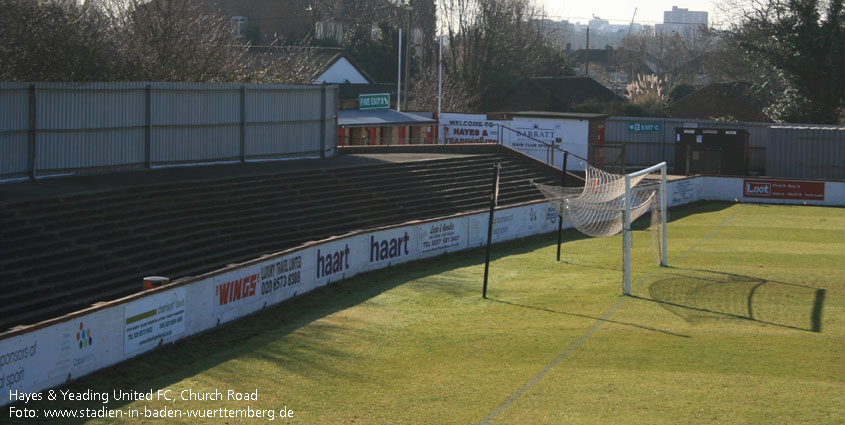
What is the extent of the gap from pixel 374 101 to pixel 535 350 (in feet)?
113

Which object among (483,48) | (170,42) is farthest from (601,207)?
(483,48)

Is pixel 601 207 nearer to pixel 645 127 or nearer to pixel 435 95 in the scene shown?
pixel 645 127

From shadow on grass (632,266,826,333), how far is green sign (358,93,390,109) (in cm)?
2817

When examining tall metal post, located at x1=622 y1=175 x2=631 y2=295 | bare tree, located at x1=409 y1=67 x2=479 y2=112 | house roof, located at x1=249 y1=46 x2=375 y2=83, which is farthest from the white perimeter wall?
bare tree, located at x1=409 y1=67 x2=479 y2=112

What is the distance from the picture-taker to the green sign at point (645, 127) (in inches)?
2020

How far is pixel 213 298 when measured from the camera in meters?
17.0

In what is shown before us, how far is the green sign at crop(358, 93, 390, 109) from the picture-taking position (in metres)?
47.6

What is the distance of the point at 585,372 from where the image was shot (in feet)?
45.0

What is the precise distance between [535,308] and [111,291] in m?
9.41

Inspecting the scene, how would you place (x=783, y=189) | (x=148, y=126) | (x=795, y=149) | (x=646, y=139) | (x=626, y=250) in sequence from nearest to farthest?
(x=626, y=250), (x=148, y=126), (x=783, y=189), (x=795, y=149), (x=646, y=139)

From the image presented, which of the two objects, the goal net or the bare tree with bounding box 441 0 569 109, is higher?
the bare tree with bounding box 441 0 569 109

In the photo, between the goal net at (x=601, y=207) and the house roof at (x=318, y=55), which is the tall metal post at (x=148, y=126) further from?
the house roof at (x=318, y=55)

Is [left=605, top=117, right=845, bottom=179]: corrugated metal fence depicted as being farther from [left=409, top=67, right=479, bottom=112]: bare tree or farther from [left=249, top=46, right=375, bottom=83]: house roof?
[left=249, top=46, right=375, bottom=83]: house roof

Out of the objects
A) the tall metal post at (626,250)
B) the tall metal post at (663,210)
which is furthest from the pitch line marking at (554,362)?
the tall metal post at (663,210)
